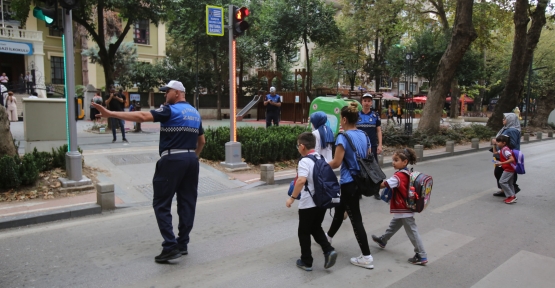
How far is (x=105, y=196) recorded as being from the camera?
646 centimetres

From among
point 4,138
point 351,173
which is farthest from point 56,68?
point 351,173

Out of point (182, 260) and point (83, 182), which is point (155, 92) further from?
point (182, 260)

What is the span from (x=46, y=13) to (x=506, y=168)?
29.0ft

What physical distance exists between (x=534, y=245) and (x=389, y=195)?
2.31 metres

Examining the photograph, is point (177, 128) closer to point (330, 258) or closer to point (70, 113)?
point (330, 258)

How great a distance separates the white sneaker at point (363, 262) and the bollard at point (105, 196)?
4.15 meters

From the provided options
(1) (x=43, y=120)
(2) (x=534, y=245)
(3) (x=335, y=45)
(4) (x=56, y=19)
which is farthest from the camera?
(3) (x=335, y=45)

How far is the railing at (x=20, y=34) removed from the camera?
1094 inches

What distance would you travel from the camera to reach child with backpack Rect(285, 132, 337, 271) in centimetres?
394

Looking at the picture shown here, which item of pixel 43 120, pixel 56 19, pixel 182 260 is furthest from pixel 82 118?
pixel 182 260

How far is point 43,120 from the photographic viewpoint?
8.40 m

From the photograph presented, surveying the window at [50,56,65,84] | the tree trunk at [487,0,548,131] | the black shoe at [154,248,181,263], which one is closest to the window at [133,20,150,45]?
the window at [50,56,65,84]

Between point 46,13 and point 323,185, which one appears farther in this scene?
point 46,13

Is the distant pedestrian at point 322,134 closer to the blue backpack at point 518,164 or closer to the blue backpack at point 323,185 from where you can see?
the blue backpack at point 323,185
